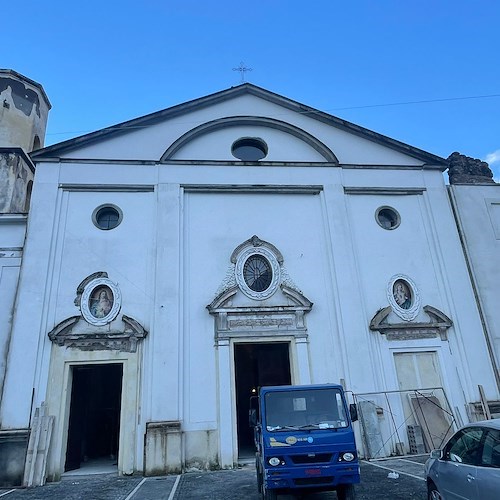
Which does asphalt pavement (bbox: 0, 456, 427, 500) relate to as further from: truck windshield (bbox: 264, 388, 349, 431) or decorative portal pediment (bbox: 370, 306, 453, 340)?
decorative portal pediment (bbox: 370, 306, 453, 340)

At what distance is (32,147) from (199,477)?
47.5 ft

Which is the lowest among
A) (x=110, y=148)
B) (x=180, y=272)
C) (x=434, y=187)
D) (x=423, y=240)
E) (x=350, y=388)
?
(x=350, y=388)

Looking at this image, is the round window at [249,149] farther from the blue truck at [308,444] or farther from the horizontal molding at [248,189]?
the blue truck at [308,444]

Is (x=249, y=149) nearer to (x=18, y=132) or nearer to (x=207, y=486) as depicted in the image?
(x=18, y=132)

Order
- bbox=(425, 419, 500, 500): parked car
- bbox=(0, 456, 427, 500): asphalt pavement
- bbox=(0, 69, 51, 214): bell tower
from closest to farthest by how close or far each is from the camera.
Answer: bbox=(425, 419, 500, 500): parked car
bbox=(0, 456, 427, 500): asphalt pavement
bbox=(0, 69, 51, 214): bell tower

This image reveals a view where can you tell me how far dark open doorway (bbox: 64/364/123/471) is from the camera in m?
11.9

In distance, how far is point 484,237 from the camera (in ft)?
48.0

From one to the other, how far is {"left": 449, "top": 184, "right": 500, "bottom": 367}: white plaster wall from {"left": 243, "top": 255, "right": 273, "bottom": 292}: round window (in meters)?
7.11

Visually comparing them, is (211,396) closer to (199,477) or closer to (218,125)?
(199,477)

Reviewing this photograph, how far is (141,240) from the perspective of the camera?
12.9 m

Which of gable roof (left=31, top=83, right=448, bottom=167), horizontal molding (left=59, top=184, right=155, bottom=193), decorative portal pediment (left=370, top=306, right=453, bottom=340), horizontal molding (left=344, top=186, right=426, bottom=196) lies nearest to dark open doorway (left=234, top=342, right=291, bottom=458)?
decorative portal pediment (left=370, top=306, right=453, bottom=340)

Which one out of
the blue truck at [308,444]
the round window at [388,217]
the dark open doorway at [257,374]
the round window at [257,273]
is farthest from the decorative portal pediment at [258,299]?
the blue truck at [308,444]

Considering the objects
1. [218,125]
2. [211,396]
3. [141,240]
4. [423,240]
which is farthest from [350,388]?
[218,125]

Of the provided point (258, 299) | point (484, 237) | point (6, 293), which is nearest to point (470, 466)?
point (258, 299)
